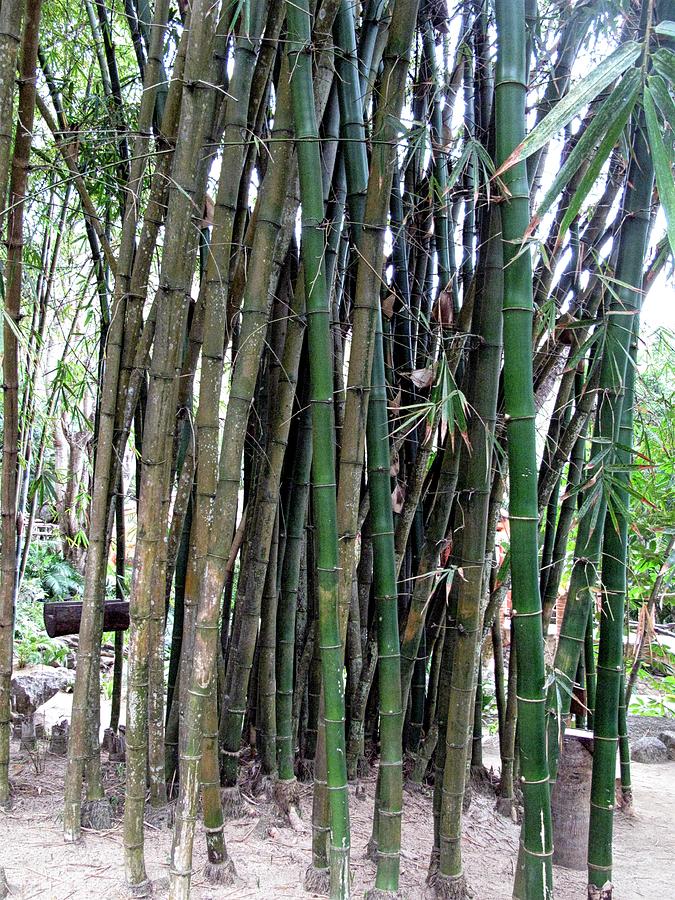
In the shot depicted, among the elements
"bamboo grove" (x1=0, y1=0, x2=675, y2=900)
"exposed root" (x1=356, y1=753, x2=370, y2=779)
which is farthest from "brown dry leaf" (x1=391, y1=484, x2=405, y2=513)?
"exposed root" (x1=356, y1=753, x2=370, y2=779)

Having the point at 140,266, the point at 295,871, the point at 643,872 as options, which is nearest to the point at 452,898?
the point at 295,871

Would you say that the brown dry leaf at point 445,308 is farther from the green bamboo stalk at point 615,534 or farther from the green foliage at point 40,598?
the green foliage at point 40,598

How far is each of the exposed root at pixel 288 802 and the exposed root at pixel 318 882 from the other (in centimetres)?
42

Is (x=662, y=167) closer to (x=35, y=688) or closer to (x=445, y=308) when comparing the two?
(x=445, y=308)

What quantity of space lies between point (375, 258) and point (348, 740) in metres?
1.71

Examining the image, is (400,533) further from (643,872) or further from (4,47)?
(4,47)

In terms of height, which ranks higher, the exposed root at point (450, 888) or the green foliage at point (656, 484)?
the green foliage at point (656, 484)

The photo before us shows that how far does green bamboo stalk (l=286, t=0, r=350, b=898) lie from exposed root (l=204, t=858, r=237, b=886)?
1.36 ft

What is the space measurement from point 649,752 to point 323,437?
3.49m

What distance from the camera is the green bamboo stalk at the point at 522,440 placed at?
1.53 meters

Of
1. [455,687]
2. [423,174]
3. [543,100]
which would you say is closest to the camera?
[455,687]

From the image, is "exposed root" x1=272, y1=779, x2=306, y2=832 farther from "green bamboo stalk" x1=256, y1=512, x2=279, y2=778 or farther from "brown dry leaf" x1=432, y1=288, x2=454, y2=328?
"brown dry leaf" x1=432, y1=288, x2=454, y2=328

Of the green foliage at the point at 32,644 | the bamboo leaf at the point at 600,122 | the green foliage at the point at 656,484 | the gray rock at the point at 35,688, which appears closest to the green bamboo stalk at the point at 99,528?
the bamboo leaf at the point at 600,122

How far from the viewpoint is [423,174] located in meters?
2.84
